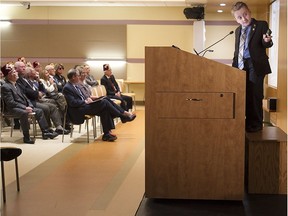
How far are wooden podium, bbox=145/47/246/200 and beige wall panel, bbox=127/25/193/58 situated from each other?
944 cm

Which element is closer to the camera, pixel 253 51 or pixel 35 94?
pixel 253 51

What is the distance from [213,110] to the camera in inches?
147

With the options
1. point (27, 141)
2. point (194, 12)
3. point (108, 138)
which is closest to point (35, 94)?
point (27, 141)

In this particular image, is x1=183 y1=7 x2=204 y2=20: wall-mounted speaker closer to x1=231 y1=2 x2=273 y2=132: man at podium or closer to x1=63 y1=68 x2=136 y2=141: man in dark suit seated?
x1=63 y1=68 x2=136 y2=141: man in dark suit seated


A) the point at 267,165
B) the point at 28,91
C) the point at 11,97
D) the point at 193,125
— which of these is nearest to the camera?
the point at 193,125

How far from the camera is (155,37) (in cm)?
1314

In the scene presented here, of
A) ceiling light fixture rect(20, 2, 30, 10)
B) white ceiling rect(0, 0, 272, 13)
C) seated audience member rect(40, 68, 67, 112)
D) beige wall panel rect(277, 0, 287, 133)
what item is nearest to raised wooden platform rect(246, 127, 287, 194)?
beige wall panel rect(277, 0, 287, 133)

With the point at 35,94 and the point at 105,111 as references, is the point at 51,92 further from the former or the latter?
the point at 105,111

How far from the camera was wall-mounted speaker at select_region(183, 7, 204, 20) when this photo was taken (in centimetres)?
1203

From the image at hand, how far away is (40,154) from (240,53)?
3080 mm

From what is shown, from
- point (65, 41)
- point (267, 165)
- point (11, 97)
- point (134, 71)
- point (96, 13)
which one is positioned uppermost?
point (96, 13)

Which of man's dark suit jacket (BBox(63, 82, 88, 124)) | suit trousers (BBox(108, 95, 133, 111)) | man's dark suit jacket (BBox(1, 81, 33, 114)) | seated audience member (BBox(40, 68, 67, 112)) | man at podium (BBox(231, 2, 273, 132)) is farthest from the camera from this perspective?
suit trousers (BBox(108, 95, 133, 111))

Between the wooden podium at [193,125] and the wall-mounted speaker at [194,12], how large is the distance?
862cm

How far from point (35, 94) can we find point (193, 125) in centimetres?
442
